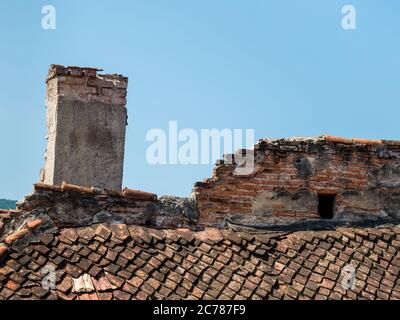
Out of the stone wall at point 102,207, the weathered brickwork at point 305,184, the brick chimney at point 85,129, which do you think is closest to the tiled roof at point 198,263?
the stone wall at point 102,207

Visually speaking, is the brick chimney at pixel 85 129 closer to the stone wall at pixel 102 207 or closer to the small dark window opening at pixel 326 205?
the stone wall at pixel 102 207

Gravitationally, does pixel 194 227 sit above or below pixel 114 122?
below

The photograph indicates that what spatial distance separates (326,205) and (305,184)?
1.42 ft

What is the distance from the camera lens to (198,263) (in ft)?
33.9

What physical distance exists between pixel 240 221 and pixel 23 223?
2650 millimetres

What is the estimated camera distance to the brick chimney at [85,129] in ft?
42.0

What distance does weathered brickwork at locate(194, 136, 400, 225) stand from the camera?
36.9 feet

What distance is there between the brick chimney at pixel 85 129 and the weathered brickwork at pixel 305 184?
2.19 metres

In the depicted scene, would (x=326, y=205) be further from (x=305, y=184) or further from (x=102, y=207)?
(x=102, y=207)

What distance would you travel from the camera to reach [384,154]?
1185 cm

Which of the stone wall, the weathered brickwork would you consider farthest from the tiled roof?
the weathered brickwork
